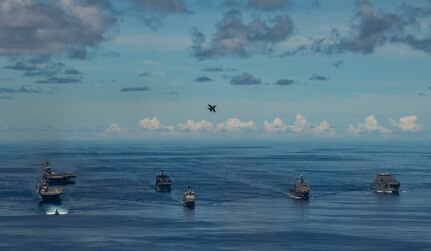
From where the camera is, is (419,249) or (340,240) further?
(340,240)

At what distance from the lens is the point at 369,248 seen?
188000mm

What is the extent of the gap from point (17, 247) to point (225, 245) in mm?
48327

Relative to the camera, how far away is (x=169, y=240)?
199 metres

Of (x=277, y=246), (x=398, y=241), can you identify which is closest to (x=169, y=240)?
(x=277, y=246)

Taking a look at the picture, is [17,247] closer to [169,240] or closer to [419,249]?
[169,240]

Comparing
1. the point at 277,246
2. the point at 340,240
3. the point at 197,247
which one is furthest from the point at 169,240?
the point at 340,240

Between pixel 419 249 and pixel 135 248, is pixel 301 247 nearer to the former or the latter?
pixel 419 249

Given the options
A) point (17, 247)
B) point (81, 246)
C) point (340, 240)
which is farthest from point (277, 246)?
point (17, 247)

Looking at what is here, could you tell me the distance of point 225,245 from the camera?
633 ft

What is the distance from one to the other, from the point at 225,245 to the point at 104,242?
29225 mm

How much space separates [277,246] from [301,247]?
5899 mm

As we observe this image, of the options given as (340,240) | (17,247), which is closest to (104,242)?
(17,247)

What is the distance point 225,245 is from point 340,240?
29052mm

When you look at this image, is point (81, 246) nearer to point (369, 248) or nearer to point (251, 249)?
point (251, 249)
